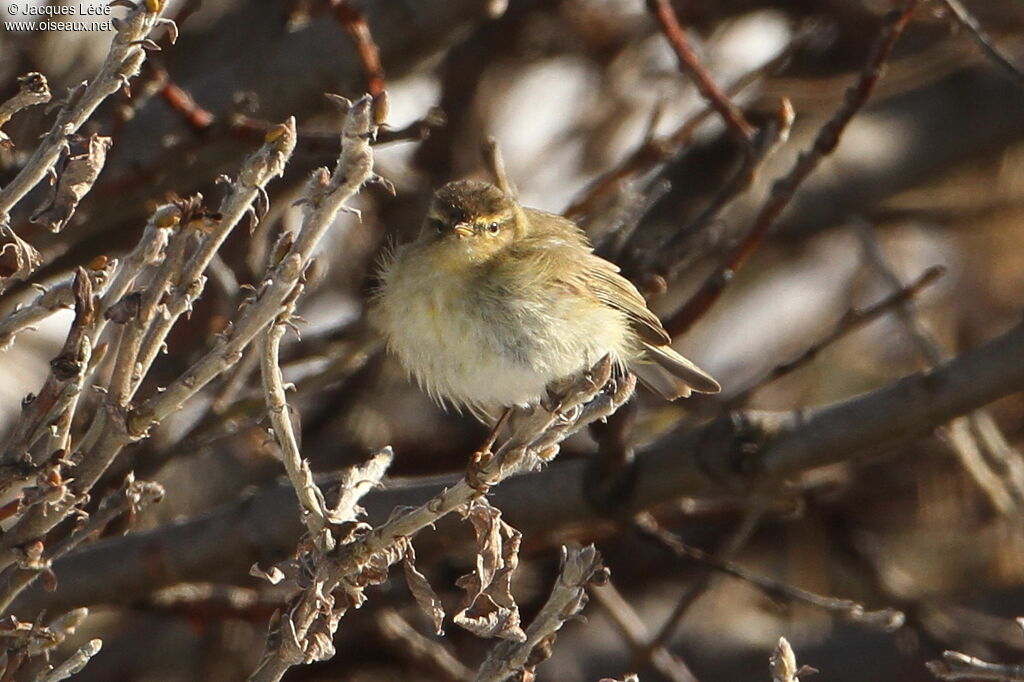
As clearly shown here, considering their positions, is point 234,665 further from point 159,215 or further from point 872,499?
point 159,215

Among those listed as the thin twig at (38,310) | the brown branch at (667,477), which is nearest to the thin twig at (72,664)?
the thin twig at (38,310)

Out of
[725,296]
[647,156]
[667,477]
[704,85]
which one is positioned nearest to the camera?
[667,477]

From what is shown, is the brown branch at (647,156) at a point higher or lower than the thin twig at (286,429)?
lower

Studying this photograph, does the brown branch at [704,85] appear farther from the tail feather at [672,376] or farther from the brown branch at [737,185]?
the tail feather at [672,376]

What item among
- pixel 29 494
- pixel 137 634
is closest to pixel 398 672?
pixel 137 634

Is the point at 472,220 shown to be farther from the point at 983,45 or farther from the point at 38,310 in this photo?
the point at 38,310

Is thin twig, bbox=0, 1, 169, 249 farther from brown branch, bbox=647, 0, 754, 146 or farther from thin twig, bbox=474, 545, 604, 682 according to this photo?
brown branch, bbox=647, 0, 754, 146

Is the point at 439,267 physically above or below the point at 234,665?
above

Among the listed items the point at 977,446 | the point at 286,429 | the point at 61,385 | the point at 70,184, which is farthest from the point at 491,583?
the point at 977,446
